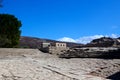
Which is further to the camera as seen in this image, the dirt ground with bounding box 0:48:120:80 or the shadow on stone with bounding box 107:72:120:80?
the shadow on stone with bounding box 107:72:120:80

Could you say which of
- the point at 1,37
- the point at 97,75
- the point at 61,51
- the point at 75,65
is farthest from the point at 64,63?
the point at 1,37

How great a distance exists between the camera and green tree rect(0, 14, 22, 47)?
94.7 feet

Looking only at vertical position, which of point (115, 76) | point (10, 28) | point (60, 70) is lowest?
point (115, 76)

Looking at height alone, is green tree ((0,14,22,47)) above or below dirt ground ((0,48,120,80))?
above

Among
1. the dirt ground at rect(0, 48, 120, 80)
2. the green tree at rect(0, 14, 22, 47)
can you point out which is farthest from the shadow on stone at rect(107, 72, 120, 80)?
the green tree at rect(0, 14, 22, 47)

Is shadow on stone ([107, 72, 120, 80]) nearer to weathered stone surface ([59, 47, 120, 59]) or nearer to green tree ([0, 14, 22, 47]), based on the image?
weathered stone surface ([59, 47, 120, 59])

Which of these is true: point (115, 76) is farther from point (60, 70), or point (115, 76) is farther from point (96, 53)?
point (96, 53)

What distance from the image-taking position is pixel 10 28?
29438mm

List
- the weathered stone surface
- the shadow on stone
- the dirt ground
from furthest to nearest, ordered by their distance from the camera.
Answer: the weathered stone surface < the shadow on stone < the dirt ground

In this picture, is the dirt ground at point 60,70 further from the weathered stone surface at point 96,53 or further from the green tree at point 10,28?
the green tree at point 10,28

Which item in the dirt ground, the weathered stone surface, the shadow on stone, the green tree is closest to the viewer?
the dirt ground

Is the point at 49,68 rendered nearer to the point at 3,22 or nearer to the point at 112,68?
the point at 112,68

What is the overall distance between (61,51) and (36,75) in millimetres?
9513

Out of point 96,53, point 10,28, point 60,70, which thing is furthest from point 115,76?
point 10,28
